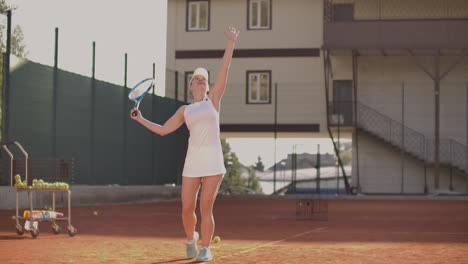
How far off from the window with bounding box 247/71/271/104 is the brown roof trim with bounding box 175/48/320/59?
32.3 inches

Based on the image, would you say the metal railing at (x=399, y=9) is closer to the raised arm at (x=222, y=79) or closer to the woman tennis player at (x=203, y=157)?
the raised arm at (x=222, y=79)

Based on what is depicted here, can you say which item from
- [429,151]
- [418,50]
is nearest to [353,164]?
[429,151]

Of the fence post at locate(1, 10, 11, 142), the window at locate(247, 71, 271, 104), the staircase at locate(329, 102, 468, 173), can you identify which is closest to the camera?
the fence post at locate(1, 10, 11, 142)

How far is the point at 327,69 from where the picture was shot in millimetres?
34812

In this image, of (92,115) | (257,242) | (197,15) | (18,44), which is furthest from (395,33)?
(257,242)

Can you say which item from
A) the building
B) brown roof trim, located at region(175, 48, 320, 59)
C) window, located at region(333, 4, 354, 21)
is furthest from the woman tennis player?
window, located at region(333, 4, 354, 21)

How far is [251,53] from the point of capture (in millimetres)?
36188

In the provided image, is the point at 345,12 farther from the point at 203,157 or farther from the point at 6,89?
the point at 203,157

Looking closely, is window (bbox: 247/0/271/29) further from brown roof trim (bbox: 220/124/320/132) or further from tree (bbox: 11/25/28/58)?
tree (bbox: 11/25/28/58)

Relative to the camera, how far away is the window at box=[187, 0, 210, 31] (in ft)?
122

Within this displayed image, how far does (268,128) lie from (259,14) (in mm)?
5141

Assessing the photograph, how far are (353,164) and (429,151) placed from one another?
124 inches

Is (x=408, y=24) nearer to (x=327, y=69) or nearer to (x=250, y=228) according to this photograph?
(x=327, y=69)

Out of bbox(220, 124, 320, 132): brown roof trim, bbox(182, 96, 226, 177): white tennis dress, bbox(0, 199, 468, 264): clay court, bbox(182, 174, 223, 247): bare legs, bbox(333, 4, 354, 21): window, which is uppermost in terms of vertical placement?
bbox(333, 4, 354, 21): window
